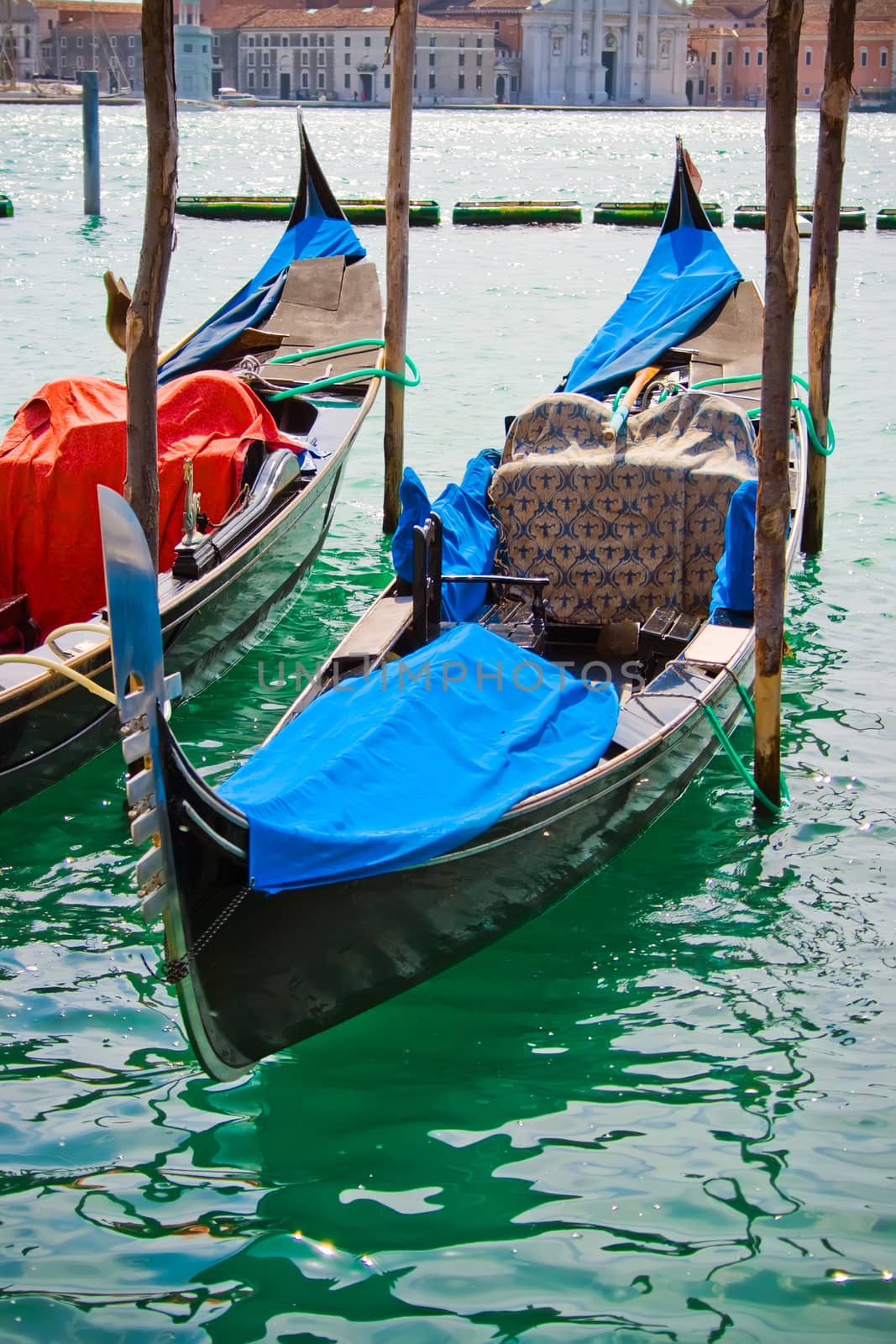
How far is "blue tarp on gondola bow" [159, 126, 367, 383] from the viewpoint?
18.5 feet

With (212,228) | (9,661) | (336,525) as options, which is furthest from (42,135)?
(9,661)

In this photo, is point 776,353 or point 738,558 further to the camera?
point 738,558

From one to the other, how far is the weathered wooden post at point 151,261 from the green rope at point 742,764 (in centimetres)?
120

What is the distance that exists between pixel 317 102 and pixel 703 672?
2299 inches

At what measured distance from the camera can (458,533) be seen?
3781mm

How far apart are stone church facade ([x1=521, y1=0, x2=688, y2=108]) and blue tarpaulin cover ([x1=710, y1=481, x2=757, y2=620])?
56673mm

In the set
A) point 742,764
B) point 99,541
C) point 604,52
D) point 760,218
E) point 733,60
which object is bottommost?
point 742,764

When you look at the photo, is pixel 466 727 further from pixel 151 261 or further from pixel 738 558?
pixel 151 261

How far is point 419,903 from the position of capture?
256 cm

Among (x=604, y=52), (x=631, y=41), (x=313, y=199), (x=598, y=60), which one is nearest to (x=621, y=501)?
(x=313, y=199)

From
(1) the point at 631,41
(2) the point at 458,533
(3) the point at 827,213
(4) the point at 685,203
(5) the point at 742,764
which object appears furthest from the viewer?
(1) the point at 631,41

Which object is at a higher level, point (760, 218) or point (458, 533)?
point (760, 218)

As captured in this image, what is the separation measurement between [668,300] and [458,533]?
2539mm

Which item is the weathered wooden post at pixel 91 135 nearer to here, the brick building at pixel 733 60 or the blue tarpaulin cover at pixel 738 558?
the blue tarpaulin cover at pixel 738 558
